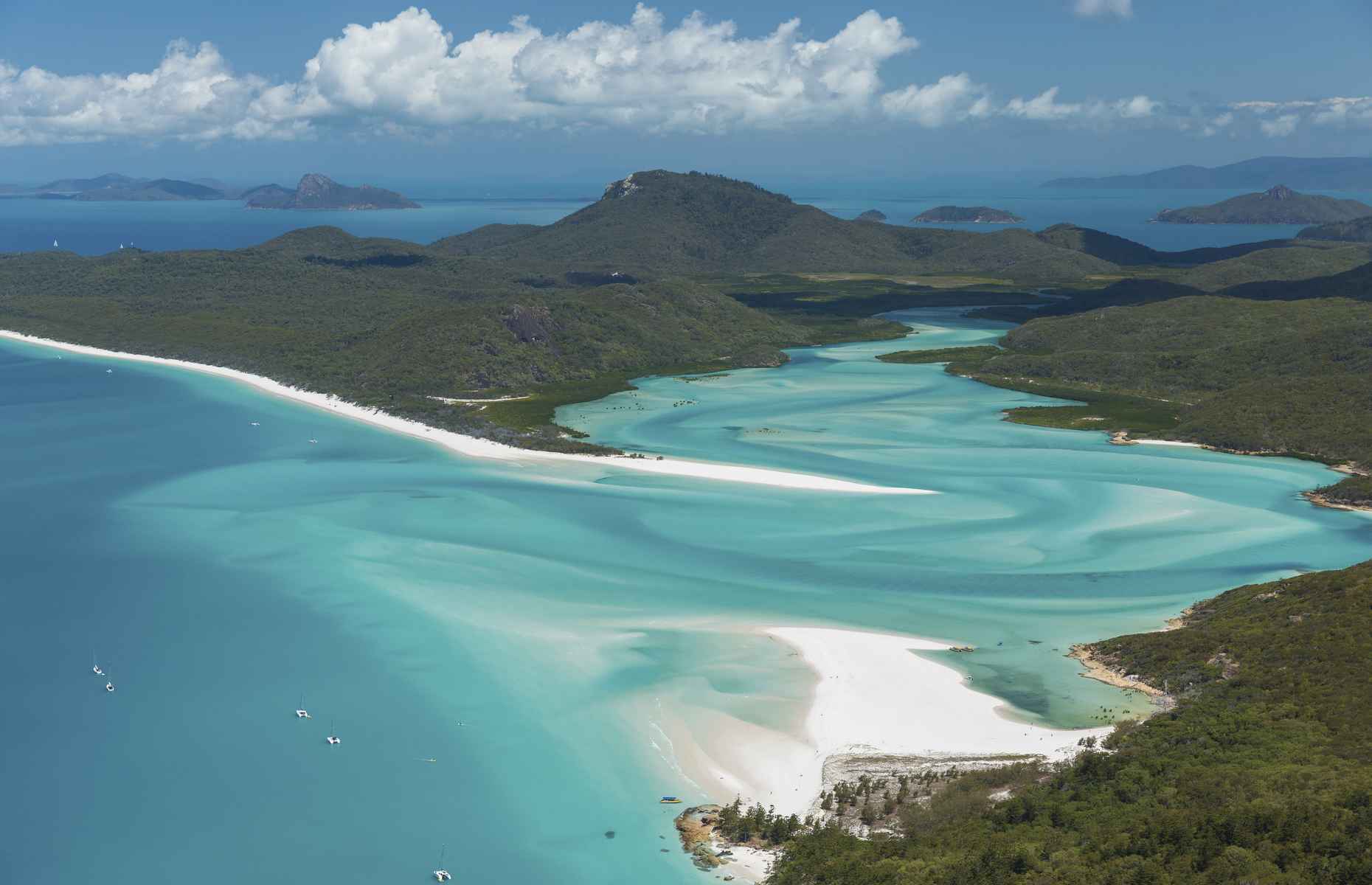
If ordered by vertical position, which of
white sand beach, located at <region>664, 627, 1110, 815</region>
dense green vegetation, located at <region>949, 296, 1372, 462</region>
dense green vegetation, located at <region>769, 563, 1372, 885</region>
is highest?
dense green vegetation, located at <region>949, 296, 1372, 462</region>

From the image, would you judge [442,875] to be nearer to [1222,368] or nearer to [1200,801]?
[1200,801]

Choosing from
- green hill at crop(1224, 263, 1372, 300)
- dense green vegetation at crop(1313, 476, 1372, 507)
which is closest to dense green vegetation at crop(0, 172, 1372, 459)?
green hill at crop(1224, 263, 1372, 300)

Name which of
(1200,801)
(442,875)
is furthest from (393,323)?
(1200,801)

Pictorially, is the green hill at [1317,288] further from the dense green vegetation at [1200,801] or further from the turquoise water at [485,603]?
the dense green vegetation at [1200,801]

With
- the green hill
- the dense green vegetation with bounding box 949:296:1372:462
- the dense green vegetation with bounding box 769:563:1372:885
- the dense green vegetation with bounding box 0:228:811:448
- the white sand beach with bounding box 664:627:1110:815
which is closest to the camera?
the dense green vegetation with bounding box 769:563:1372:885

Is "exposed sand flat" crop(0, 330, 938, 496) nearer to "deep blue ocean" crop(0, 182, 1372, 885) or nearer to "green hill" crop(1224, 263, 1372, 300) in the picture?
"deep blue ocean" crop(0, 182, 1372, 885)

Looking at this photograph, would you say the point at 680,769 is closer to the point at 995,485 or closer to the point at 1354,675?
the point at 1354,675

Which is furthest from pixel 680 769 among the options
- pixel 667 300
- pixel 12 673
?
pixel 667 300
